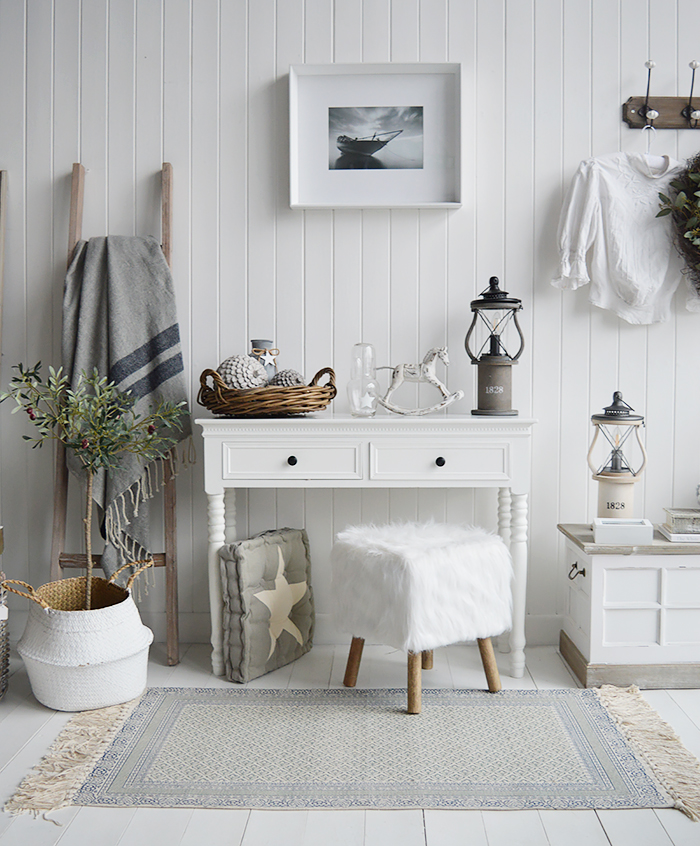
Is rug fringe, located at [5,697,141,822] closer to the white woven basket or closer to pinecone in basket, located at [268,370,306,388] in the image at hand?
the white woven basket

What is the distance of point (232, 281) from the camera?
2.44 meters

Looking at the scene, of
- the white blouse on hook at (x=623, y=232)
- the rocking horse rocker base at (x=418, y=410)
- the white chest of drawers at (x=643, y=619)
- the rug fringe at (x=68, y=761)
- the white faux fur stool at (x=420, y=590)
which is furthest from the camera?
the white blouse on hook at (x=623, y=232)

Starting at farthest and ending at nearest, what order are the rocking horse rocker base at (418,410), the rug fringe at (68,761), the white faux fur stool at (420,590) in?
the rocking horse rocker base at (418,410)
the white faux fur stool at (420,590)
the rug fringe at (68,761)

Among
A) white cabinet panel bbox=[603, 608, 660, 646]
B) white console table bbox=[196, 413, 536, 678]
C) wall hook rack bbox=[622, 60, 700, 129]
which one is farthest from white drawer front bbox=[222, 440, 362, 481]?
wall hook rack bbox=[622, 60, 700, 129]

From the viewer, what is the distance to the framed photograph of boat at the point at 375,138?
2.38 metres

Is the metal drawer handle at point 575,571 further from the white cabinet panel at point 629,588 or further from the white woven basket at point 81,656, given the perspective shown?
the white woven basket at point 81,656

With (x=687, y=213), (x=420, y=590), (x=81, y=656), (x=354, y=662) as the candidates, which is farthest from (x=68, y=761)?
(x=687, y=213)

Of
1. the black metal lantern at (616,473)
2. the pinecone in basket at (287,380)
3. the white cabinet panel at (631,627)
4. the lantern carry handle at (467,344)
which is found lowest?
the white cabinet panel at (631,627)

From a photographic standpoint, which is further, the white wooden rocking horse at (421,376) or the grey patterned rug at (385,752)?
the white wooden rocking horse at (421,376)

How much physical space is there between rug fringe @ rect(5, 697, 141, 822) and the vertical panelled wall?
0.83 metres

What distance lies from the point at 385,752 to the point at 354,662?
401 mm

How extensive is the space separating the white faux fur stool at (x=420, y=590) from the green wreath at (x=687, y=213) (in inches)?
44.8

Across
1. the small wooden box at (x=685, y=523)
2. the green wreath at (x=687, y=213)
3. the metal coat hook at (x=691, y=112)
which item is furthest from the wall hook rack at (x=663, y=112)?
the small wooden box at (x=685, y=523)

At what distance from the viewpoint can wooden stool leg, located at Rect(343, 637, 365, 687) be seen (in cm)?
Result: 210
